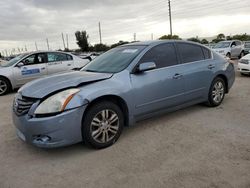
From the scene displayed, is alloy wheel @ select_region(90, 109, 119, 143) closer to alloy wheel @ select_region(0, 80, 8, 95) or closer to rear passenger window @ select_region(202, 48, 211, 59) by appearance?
rear passenger window @ select_region(202, 48, 211, 59)

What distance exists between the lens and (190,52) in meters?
4.86

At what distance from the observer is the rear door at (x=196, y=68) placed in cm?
462

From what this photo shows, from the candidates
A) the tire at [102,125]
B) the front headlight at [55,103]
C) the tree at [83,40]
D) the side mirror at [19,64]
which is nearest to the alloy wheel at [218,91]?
the tire at [102,125]

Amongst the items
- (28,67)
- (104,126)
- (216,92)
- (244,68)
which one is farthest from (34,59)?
(244,68)

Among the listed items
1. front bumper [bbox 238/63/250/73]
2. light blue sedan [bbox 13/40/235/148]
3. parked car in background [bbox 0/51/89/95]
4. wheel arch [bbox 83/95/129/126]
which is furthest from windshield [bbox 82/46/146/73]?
front bumper [bbox 238/63/250/73]

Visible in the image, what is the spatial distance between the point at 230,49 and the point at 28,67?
14.5 metres

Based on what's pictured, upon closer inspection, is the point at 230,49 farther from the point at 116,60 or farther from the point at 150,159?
the point at 150,159

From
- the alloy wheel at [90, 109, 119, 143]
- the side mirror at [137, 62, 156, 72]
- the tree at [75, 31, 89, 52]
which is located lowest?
the alloy wheel at [90, 109, 119, 143]

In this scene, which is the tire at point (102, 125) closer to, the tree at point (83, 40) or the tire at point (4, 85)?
the tire at point (4, 85)

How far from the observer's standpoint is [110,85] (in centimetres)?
358

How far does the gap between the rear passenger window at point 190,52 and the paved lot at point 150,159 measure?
123cm

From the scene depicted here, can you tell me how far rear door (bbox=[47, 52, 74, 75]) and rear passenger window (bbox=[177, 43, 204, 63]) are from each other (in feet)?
18.7

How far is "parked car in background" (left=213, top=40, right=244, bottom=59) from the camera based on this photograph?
17611 millimetres

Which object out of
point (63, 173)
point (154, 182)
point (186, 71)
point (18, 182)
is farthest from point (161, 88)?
point (18, 182)
